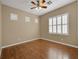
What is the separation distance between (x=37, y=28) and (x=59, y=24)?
2.92 m

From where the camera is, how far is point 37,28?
31.4ft

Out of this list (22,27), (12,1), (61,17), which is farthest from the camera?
(22,27)

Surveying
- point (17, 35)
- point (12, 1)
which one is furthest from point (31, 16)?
point (12, 1)

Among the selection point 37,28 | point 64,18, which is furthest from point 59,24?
point 37,28

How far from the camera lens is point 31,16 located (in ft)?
28.9

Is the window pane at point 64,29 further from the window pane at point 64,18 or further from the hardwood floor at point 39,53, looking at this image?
the hardwood floor at point 39,53

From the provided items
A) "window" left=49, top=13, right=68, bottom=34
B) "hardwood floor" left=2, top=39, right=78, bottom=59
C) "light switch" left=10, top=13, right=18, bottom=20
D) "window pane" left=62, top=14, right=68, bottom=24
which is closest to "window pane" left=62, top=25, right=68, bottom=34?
"window" left=49, top=13, right=68, bottom=34

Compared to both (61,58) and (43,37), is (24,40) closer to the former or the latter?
(43,37)

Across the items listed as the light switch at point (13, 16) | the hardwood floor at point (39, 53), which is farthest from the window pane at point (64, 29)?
the light switch at point (13, 16)

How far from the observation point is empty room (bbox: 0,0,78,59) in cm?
484

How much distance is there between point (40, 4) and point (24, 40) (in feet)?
13.3

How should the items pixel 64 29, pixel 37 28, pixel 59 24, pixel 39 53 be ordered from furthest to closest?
1. pixel 37 28
2. pixel 59 24
3. pixel 64 29
4. pixel 39 53

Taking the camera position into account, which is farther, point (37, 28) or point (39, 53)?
point (37, 28)

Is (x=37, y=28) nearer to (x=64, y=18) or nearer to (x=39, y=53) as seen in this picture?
(x=64, y=18)
